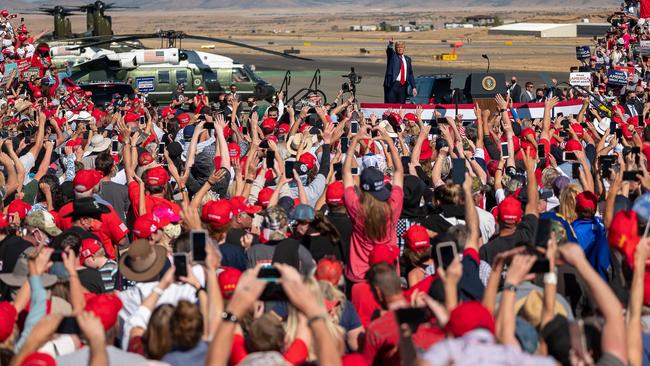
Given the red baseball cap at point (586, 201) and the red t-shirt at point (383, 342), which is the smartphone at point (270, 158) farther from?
the red t-shirt at point (383, 342)

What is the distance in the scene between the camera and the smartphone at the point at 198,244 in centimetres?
531

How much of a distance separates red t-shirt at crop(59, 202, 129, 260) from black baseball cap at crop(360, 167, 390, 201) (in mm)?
1967

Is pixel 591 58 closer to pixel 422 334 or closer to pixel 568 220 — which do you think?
pixel 568 220

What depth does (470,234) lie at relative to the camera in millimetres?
6785

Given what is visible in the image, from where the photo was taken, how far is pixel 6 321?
17.3 feet

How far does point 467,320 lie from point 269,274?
3.43ft

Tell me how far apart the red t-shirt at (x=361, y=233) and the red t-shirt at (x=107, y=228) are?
1.82 m

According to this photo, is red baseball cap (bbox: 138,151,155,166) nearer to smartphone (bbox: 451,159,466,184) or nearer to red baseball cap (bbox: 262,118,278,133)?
smartphone (bbox: 451,159,466,184)

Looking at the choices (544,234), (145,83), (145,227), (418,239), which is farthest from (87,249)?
(145,83)

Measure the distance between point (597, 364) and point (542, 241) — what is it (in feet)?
3.08

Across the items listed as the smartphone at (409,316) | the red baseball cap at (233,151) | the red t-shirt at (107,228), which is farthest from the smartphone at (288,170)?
the smartphone at (409,316)

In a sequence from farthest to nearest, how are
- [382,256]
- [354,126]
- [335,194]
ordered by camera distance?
[354,126]
[335,194]
[382,256]

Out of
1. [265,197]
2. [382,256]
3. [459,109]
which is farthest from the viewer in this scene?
[459,109]

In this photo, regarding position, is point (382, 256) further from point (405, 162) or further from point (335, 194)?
point (405, 162)
